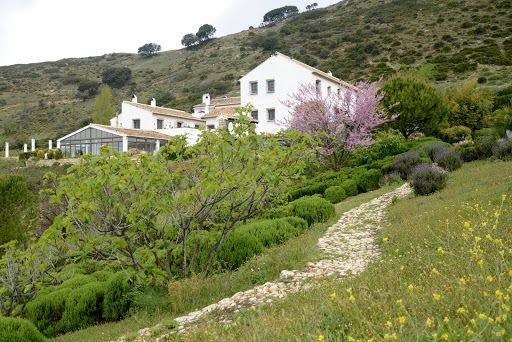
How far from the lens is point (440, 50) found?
4912 cm

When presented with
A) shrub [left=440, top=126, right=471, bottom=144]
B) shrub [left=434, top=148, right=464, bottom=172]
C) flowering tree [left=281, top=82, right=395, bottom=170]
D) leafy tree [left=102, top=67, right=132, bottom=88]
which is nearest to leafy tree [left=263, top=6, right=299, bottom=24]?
leafy tree [left=102, top=67, right=132, bottom=88]

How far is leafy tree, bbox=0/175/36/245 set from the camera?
10477 mm

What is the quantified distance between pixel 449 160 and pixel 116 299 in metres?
12.5

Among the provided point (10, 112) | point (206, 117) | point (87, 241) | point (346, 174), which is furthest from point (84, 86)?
point (87, 241)

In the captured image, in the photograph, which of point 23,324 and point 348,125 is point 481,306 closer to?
point 23,324

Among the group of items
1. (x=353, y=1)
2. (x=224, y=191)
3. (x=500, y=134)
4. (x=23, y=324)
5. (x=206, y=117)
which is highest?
(x=353, y=1)

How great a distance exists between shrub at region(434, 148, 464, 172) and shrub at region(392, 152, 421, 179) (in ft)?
2.94

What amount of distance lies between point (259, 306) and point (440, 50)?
2183 inches

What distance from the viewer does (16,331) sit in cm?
399

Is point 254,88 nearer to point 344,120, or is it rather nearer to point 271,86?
point 271,86

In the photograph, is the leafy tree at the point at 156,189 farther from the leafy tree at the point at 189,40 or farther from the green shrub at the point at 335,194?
the leafy tree at the point at 189,40

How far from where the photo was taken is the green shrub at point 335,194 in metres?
13.4

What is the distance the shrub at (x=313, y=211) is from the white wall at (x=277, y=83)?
21941 mm

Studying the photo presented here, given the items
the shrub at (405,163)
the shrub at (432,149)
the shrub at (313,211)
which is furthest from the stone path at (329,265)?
the shrub at (432,149)
